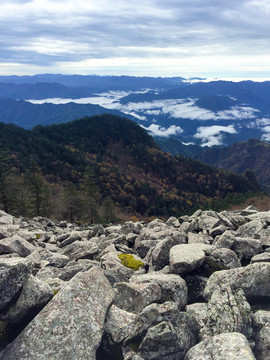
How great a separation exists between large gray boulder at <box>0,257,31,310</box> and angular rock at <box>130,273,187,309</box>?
188 inches

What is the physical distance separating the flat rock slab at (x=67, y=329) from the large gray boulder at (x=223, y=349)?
119 inches

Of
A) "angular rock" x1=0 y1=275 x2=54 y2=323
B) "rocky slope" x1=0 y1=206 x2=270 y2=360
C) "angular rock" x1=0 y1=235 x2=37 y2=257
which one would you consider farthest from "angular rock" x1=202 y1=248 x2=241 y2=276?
"angular rock" x1=0 y1=235 x2=37 y2=257

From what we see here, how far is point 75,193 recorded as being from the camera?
71062 millimetres

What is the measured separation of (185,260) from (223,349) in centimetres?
531

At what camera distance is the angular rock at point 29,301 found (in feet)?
28.8

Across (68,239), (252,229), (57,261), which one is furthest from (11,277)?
(252,229)

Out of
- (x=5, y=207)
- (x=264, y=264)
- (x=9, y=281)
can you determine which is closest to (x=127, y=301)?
(x=9, y=281)

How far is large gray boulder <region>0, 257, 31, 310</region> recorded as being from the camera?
892 centimetres

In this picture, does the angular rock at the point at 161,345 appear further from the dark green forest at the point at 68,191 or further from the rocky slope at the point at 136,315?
the dark green forest at the point at 68,191

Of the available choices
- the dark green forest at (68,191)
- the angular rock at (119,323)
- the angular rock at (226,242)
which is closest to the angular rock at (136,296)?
the angular rock at (119,323)

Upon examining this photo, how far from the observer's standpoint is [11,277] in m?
9.21

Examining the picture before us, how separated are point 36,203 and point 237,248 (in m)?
58.0

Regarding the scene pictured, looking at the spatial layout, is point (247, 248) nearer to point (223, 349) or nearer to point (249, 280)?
point (249, 280)

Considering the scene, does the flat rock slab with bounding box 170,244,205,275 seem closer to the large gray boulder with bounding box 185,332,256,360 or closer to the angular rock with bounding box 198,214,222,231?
the large gray boulder with bounding box 185,332,256,360
